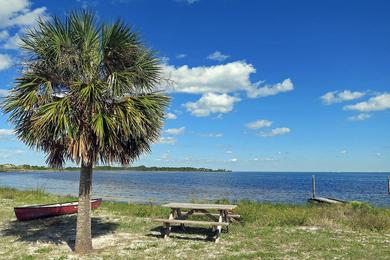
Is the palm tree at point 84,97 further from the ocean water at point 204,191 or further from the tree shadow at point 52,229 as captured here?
the ocean water at point 204,191

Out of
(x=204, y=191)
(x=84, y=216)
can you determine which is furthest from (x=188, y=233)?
(x=204, y=191)

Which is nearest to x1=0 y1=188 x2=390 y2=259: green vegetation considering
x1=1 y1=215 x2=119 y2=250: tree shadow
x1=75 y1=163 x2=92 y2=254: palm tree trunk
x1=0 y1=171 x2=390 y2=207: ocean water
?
x1=1 y1=215 x2=119 y2=250: tree shadow

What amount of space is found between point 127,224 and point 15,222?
14.1 feet

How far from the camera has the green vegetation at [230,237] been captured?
377 inches

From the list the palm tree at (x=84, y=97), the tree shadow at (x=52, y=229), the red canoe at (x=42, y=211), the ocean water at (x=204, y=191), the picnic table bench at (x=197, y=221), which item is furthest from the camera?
the ocean water at (x=204, y=191)

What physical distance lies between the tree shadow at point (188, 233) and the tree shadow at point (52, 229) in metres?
1.58

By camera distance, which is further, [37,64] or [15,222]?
[15,222]

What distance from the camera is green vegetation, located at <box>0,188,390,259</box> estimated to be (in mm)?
9584

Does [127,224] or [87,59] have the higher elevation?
[87,59]

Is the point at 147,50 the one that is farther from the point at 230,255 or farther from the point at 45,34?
the point at 230,255

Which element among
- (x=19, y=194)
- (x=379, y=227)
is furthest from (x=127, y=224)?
(x=19, y=194)

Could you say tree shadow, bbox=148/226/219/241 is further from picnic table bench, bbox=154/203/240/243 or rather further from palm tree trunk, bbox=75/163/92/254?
palm tree trunk, bbox=75/163/92/254

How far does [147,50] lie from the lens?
415 inches

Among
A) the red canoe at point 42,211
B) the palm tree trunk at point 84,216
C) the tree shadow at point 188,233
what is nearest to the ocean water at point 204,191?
the red canoe at point 42,211
